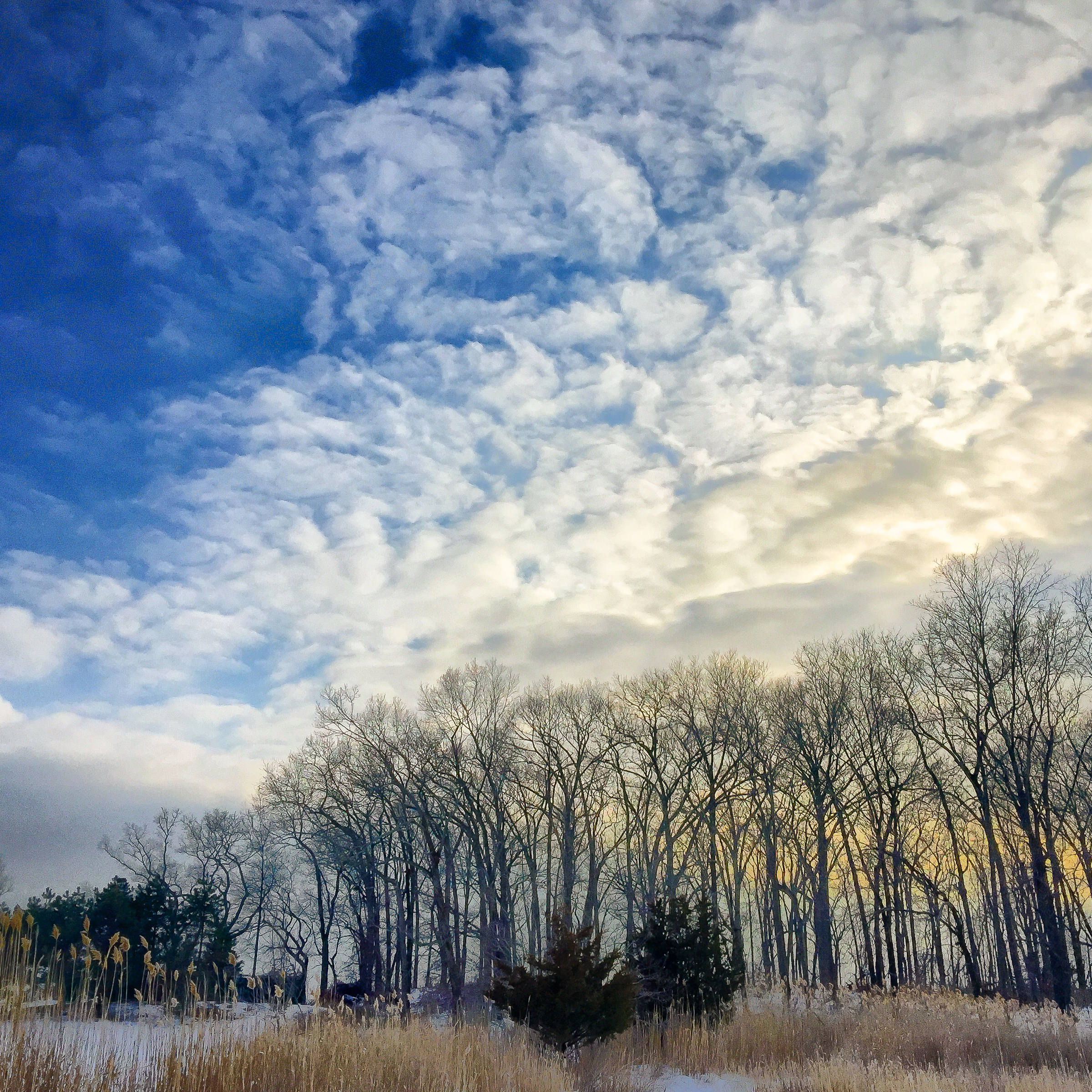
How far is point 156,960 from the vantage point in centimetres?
2709

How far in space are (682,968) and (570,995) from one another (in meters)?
4.02

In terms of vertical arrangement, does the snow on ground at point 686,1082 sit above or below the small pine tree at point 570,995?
below

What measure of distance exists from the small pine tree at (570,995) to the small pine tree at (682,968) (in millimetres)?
2590

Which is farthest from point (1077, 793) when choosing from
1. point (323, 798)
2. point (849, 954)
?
point (323, 798)

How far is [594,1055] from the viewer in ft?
36.8

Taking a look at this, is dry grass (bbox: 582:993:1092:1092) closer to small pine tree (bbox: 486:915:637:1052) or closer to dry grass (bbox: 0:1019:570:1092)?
small pine tree (bbox: 486:915:637:1052)

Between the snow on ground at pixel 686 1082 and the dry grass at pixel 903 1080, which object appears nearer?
the dry grass at pixel 903 1080

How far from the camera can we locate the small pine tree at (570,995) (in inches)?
454

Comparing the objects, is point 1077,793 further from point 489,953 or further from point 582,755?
point 489,953

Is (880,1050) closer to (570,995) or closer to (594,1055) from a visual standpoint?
(594,1055)

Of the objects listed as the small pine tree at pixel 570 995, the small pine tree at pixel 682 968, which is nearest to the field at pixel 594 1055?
the small pine tree at pixel 570 995

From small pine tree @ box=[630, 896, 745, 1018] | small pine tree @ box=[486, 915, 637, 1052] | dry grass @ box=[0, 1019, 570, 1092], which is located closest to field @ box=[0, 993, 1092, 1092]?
dry grass @ box=[0, 1019, 570, 1092]

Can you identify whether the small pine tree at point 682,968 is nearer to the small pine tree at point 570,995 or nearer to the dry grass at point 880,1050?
the dry grass at point 880,1050

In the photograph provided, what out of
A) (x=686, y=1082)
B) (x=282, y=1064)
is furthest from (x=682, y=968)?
(x=282, y=1064)
